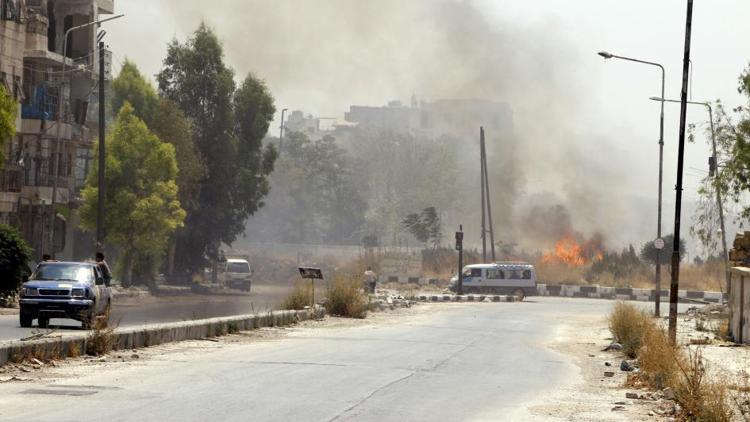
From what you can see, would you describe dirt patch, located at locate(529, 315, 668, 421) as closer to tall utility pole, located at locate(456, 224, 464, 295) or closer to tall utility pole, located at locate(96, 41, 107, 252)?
→ tall utility pole, located at locate(96, 41, 107, 252)

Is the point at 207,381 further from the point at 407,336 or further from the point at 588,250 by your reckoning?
the point at 588,250

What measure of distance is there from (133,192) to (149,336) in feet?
129

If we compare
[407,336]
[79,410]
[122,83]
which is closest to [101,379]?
[79,410]

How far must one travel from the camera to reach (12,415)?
539 inches

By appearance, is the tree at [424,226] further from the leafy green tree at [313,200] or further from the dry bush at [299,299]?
the dry bush at [299,299]

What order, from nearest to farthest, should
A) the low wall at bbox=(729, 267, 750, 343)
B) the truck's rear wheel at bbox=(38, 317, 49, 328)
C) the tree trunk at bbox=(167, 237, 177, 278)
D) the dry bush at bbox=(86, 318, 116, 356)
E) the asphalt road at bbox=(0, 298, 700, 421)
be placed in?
the asphalt road at bbox=(0, 298, 700, 421), the dry bush at bbox=(86, 318, 116, 356), the truck's rear wheel at bbox=(38, 317, 49, 328), the low wall at bbox=(729, 267, 750, 343), the tree trunk at bbox=(167, 237, 177, 278)

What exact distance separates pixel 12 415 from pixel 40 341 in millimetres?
6944

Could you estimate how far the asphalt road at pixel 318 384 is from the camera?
1466 cm

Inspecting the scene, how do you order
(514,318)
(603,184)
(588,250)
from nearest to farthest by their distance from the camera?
(514,318) < (588,250) < (603,184)

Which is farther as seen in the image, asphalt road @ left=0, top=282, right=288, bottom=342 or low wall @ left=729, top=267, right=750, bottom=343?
low wall @ left=729, top=267, right=750, bottom=343

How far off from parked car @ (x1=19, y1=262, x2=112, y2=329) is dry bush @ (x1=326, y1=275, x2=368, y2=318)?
15.0m

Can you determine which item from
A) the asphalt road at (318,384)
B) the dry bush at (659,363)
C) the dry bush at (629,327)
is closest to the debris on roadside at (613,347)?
the dry bush at (629,327)

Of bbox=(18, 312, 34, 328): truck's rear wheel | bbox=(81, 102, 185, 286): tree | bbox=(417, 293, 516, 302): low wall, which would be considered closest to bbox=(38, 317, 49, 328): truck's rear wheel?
bbox=(18, 312, 34, 328): truck's rear wheel

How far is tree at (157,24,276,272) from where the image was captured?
259 feet
